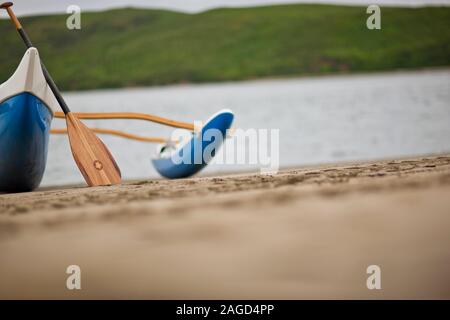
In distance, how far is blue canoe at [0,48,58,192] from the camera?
27.3 feet

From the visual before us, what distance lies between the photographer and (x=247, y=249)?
3088mm

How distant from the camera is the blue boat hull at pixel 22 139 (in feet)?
27.5

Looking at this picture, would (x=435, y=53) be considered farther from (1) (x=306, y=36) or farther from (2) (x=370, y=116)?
(2) (x=370, y=116)

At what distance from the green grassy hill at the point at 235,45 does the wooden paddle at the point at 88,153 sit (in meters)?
85.7

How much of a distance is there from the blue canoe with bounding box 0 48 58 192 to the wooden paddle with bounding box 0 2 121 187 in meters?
0.53

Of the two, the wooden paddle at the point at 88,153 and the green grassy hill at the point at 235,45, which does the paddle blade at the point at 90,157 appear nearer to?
the wooden paddle at the point at 88,153

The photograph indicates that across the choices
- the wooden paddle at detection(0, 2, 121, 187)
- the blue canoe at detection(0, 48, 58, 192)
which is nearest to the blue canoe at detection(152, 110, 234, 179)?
the wooden paddle at detection(0, 2, 121, 187)

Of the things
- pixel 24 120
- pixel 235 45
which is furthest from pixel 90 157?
pixel 235 45

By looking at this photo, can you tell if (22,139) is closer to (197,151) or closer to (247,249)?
→ (197,151)

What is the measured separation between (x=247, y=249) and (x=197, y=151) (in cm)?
760

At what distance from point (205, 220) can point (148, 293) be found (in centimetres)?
94

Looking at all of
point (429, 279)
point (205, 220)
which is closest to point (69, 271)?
point (205, 220)

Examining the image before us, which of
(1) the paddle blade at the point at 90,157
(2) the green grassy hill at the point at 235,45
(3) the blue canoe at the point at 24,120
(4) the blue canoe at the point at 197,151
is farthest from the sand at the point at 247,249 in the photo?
(2) the green grassy hill at the point at 235,45

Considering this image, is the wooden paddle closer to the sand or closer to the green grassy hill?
the sand
